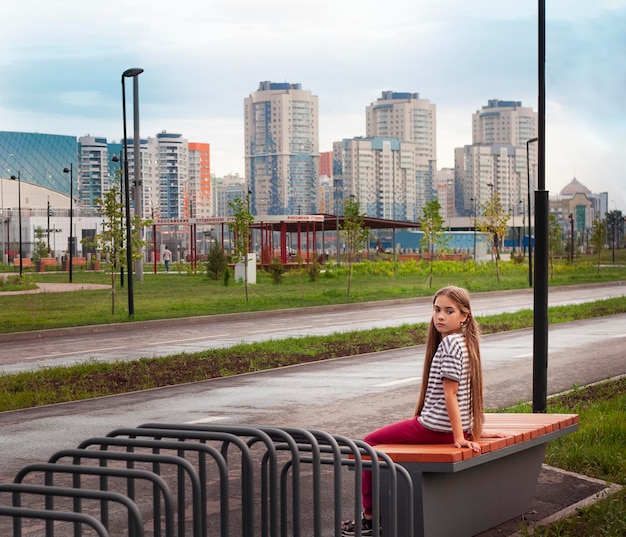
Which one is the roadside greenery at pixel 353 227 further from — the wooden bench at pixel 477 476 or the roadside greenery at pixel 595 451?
the wooden bench at pixel 477 476

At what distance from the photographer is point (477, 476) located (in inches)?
266

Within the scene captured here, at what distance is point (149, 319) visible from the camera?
2811 cm

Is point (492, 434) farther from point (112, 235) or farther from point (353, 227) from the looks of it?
point (353, 227)

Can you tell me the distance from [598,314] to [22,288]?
1048 inches

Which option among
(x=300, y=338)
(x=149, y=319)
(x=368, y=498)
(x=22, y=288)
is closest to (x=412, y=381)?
(x=300, y=338)

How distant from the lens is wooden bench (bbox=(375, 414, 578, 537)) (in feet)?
20.2

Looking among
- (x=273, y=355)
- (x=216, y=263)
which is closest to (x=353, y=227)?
(x=216, y=263)

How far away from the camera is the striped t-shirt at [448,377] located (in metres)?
6.42

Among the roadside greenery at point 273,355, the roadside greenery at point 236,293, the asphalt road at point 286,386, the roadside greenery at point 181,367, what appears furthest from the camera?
the roadside greenery at point 236,293

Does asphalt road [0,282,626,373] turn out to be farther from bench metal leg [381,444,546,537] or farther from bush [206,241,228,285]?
bush [206,241,228,285]

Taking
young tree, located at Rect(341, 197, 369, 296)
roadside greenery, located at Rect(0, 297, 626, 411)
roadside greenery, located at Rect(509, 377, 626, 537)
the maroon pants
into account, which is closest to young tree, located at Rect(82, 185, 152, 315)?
roadside greenery, located at Rect(0, 297, 626, 411)

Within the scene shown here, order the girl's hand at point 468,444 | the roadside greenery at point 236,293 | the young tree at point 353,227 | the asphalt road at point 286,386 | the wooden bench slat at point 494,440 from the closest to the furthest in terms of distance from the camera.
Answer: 1. the wooden bench slat at point 494,440
2. the girl's hand at point 468,444
3. the asphalt road at point 286,386
4. the roadside greenery at point 236,293
5. the young tree at point 353,227

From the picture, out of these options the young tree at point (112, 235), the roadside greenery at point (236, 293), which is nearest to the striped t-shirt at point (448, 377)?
the roadside greenery at point (236, 293)

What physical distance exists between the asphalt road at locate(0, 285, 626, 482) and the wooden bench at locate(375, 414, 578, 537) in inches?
136
